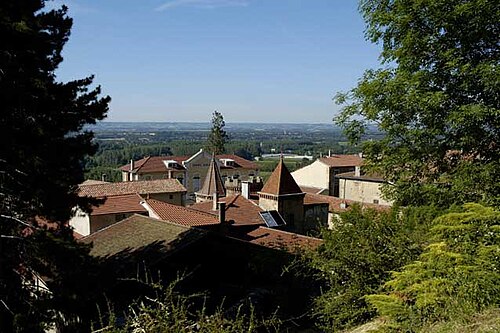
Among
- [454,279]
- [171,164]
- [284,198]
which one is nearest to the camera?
[454,279]

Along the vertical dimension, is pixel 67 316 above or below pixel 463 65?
below

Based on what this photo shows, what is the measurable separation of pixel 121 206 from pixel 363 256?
72.6ft

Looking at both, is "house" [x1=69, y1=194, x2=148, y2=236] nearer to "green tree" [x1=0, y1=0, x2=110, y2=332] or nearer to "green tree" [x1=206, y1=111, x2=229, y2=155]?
"green tree" [x1=0, y1=0, x2=110, y2=332]

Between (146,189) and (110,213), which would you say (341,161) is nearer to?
(146,189)

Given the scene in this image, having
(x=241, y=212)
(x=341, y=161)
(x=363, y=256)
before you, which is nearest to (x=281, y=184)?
(x=241, y=212)

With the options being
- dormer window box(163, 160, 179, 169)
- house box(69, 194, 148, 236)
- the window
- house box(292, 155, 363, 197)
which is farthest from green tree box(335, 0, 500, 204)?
the window

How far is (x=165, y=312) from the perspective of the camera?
537 cm

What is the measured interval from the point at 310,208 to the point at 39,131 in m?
22.9

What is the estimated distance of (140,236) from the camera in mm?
19016

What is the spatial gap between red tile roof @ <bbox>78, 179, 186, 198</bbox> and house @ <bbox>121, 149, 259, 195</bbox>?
19.2 m

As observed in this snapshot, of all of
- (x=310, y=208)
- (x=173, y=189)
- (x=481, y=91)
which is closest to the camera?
(x=481, y=91)

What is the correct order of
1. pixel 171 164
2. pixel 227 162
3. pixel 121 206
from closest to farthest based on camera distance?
pixel 121 206
pixel 171 164
pixel 227 162

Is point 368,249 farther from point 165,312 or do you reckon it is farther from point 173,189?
point 173,189

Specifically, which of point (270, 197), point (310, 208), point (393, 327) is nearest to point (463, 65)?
point (393, 327)
